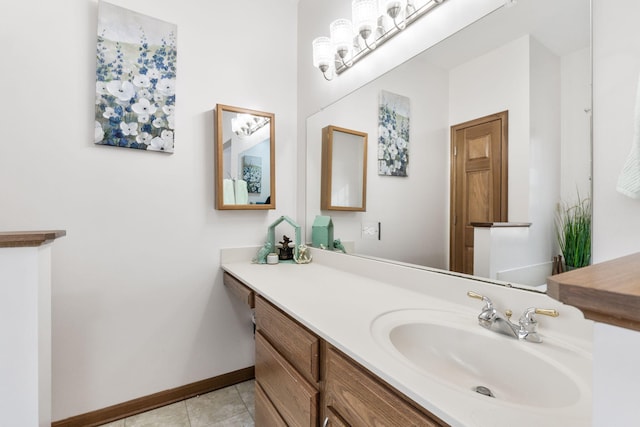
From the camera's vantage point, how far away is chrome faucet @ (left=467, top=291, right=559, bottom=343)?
0.76 metres

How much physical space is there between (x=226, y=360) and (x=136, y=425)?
533 millimetres

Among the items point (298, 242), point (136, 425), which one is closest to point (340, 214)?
point (298, 242)

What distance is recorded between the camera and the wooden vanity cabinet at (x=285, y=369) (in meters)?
0.87

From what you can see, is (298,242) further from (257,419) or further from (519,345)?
(519,345)

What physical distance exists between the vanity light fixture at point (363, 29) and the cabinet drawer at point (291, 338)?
1309 millimetres

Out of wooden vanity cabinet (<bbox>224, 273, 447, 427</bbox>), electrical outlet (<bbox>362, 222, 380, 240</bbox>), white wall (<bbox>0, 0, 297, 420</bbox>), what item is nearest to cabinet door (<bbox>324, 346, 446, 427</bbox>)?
wooden vanity cabinet (<bbox>224, 273, 447, 427</bbox>)

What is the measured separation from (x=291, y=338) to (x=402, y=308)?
40 centimetres

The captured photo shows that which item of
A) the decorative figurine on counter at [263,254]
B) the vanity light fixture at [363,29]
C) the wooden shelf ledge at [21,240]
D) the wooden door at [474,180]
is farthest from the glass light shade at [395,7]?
the wooden shelf ledge at [21,240]

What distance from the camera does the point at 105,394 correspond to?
5.05 feet

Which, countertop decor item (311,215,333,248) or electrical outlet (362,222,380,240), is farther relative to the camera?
countertop decor item (311,215,333,248)

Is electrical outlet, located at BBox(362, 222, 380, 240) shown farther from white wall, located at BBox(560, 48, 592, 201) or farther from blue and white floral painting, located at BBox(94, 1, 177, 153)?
blue and white floral painting, located at BBox(94, 1, 177, 153)

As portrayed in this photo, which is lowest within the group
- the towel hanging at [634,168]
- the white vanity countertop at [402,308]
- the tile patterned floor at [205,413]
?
the tile patterned floor at [205,413]

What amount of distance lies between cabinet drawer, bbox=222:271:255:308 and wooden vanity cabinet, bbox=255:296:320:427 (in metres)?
0.07

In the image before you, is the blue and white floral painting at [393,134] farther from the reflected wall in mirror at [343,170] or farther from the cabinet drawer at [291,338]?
the cabinet drawer at [291,338]
